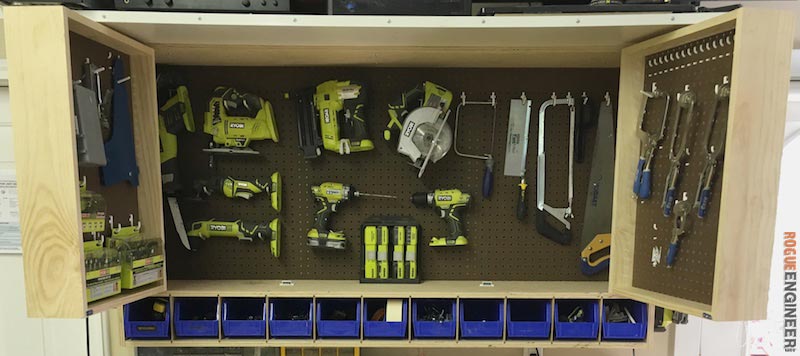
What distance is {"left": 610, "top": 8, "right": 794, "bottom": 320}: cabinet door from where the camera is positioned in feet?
2.98

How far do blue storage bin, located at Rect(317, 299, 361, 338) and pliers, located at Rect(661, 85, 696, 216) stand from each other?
3.01 feet

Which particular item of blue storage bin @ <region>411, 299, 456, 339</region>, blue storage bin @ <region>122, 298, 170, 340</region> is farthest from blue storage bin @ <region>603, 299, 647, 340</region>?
blue storage bin @ <region>122, 298, 170, 340</region>

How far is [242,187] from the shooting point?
1388mm

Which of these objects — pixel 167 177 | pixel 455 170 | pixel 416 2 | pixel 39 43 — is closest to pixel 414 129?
pixel 455 170

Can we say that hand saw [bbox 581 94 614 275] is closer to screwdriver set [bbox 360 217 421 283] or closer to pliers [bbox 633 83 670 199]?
pliers [bbox 633 83 670 199]

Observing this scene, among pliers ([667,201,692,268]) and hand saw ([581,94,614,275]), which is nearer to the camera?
pliers ([667,201,692,268])

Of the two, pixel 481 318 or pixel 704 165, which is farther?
pixel 481 318

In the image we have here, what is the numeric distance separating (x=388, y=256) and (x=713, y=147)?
0.93m

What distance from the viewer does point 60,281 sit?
0.94m

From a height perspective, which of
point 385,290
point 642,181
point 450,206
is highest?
point 642,181

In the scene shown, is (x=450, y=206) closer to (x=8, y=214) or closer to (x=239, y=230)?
(x=239, y=230)

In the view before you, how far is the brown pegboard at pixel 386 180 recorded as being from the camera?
141 centimetres

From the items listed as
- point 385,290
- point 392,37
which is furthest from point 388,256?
point 392,37

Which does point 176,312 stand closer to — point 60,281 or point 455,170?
point 60,281
